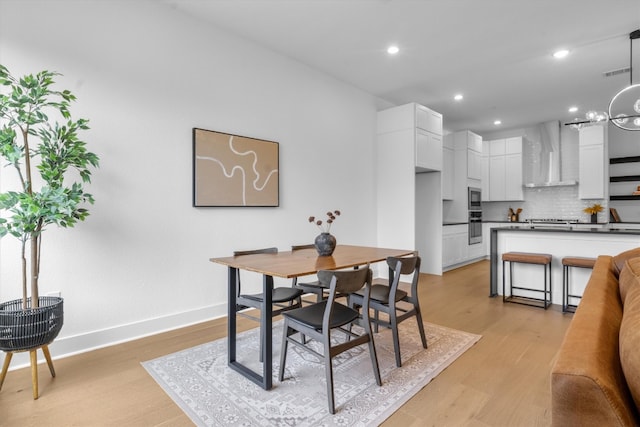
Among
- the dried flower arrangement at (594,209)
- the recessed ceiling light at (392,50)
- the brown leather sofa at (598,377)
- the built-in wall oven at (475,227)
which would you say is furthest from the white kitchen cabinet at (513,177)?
the brown leather sofa at (598,377)

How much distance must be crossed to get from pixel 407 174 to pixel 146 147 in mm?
3604

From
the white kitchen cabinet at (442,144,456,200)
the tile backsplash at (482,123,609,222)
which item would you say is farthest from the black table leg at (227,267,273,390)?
the tile backsplash at (482,123,609,222)

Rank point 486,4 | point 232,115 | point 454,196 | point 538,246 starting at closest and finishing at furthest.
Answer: point 486,4 < point 232,115 < point 538,246 < point 454,196

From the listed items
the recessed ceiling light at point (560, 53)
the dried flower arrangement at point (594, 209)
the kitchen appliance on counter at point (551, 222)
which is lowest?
the kitchen appliance on counter at point (551, 222)

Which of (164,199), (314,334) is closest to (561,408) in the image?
(314,334)

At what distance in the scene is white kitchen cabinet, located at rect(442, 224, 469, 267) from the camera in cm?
604

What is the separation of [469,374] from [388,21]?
10.7ft

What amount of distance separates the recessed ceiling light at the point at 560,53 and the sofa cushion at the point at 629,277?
353 cm

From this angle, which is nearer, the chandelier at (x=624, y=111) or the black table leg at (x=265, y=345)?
the black table leg at (x=265, y=345)

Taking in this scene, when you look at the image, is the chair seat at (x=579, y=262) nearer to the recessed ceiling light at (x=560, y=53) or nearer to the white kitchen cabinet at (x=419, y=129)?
the white kitchen cabinet at (x=419, y=129)

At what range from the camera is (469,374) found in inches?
92.4

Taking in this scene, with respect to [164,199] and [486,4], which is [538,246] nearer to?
[486,4]

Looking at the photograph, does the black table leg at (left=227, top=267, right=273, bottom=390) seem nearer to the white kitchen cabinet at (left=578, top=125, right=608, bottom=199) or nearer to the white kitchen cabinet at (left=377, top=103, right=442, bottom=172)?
the white kitchen cabinet at (left=377, top=103, right=442, bottom=172)

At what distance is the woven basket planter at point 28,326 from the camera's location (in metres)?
2.02
